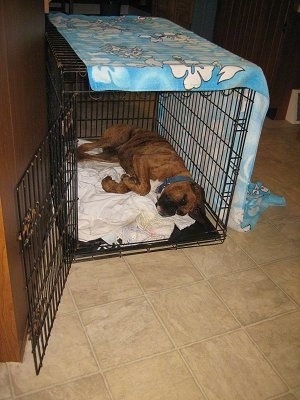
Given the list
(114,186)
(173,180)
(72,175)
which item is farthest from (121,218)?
(72,175)

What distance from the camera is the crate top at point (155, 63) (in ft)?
5.79

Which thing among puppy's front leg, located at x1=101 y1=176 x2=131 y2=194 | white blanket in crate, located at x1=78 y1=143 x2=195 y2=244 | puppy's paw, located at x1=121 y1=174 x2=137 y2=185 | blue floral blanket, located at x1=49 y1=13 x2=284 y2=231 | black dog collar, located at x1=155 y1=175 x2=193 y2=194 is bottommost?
white blanket in crate, located at x1=78 y1=143 x2=195 y2=244

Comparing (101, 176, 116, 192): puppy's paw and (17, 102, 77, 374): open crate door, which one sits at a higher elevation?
(17, 102, 77, 374): open crate door

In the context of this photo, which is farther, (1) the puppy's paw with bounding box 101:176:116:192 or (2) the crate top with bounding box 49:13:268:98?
(1) the puppy's paw with bounding box 101:176:116:192

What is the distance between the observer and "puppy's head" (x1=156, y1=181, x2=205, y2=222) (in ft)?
7.54

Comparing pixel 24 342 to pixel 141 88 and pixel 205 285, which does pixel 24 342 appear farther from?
pixel 141 88

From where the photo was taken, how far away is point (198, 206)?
2398 millimetres

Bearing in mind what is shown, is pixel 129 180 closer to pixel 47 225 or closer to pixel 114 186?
pixel 114 186

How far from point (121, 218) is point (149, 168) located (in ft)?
1.39

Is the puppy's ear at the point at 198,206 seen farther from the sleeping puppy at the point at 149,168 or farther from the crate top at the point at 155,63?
the crate top at the point at 155,63

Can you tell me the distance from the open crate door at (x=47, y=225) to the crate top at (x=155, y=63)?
303 millimetres

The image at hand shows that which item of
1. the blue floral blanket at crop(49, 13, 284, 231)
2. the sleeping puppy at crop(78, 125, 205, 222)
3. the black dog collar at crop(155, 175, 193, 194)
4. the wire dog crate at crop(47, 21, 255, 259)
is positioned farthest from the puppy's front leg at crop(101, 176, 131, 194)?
the blue floral blanket at crop(49, 13, 284, 231)

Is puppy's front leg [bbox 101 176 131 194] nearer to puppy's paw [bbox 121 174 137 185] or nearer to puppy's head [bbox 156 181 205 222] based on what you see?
puppy's paw [bbox 121 174 137 185]

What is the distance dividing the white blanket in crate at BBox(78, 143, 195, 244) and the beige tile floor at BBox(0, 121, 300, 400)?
0.15m
